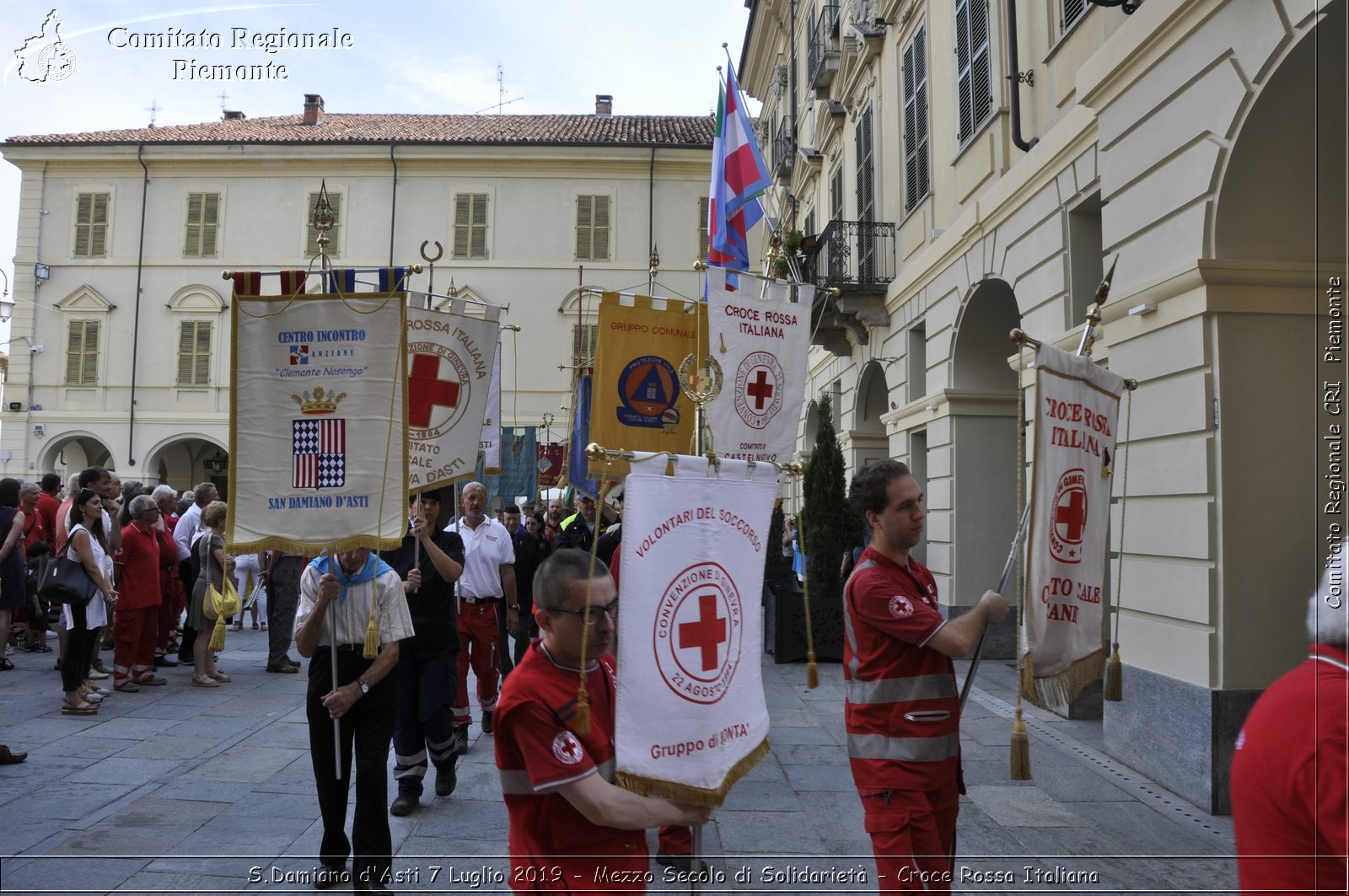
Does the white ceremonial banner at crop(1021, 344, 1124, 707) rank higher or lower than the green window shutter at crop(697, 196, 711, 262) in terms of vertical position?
lower

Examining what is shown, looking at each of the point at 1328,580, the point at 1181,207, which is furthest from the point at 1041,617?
the point at 1181,207

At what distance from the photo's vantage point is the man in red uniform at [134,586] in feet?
Result: 30.5

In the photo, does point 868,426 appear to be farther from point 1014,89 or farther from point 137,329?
point 137,329

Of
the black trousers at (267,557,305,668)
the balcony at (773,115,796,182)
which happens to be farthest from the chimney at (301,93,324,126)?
the black trousers at (267,557,305,668)

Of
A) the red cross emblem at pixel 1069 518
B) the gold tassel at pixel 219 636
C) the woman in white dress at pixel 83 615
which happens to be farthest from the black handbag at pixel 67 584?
the red cross emblem at pixel 1069 518

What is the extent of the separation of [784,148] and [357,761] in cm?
2205

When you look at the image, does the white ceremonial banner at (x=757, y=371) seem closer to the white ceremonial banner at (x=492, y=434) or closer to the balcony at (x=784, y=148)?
the white ceremonial banner at (x=492, y=434)

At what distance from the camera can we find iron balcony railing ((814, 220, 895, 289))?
15.2m

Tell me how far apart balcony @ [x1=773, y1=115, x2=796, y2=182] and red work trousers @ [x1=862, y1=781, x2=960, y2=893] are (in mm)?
21372

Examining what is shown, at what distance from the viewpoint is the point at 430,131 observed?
106 feet

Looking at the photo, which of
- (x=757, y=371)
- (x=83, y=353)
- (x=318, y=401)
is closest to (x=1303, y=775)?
(x=318, y=401)

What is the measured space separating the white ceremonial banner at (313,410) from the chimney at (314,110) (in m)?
32.7

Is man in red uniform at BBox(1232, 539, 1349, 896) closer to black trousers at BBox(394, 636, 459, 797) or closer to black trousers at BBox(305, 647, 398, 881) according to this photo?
black trousers at BBox(305, 647, 398, 881)

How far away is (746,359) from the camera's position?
21.1ft
